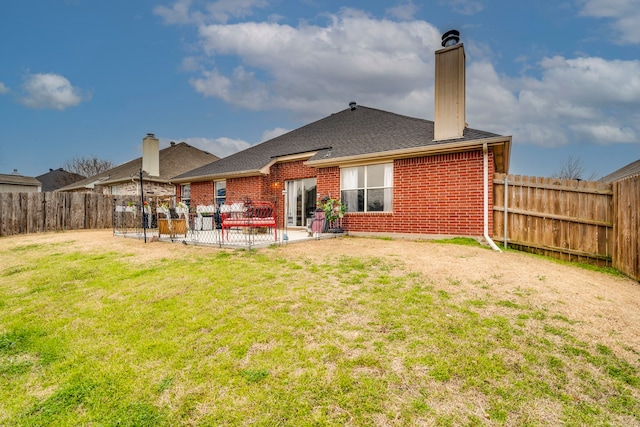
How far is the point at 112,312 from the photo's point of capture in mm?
4496

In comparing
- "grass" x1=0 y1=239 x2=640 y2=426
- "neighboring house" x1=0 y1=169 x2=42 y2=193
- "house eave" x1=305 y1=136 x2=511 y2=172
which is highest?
"neighboring house" x1=0 y1=169 x2=42 y2=193

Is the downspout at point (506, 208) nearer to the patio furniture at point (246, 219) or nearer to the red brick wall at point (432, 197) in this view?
the red brick wall at point (432, 197)

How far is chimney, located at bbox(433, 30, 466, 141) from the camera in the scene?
9.61 m

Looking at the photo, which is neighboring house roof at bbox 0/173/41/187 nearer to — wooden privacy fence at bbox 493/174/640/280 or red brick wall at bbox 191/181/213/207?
red brick wall at bbox 191/181/213/207

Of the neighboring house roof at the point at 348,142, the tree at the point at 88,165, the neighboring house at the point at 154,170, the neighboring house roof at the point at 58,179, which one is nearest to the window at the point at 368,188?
the neighboring house roof at the point at 348,142

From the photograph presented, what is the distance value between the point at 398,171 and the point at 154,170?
59.7 ft

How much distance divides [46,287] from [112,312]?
261 centimetres

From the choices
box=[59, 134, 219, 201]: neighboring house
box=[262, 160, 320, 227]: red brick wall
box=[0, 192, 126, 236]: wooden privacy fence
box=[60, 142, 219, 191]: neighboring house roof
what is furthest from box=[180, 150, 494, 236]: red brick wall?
box=[60, 142, 219, 191]: neighboring house roof

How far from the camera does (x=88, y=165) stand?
146ft

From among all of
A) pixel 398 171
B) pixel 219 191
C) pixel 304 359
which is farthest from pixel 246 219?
pixel 219 191

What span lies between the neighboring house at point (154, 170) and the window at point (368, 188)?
12118mm

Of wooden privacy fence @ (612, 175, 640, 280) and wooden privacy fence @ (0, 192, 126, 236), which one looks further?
wooden privacy fence @ (0, 192, 126, 236)

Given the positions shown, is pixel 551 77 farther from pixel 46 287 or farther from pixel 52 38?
pixel 52 38

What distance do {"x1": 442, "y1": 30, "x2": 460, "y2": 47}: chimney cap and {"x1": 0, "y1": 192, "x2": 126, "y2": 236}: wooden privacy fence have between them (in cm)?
1880
